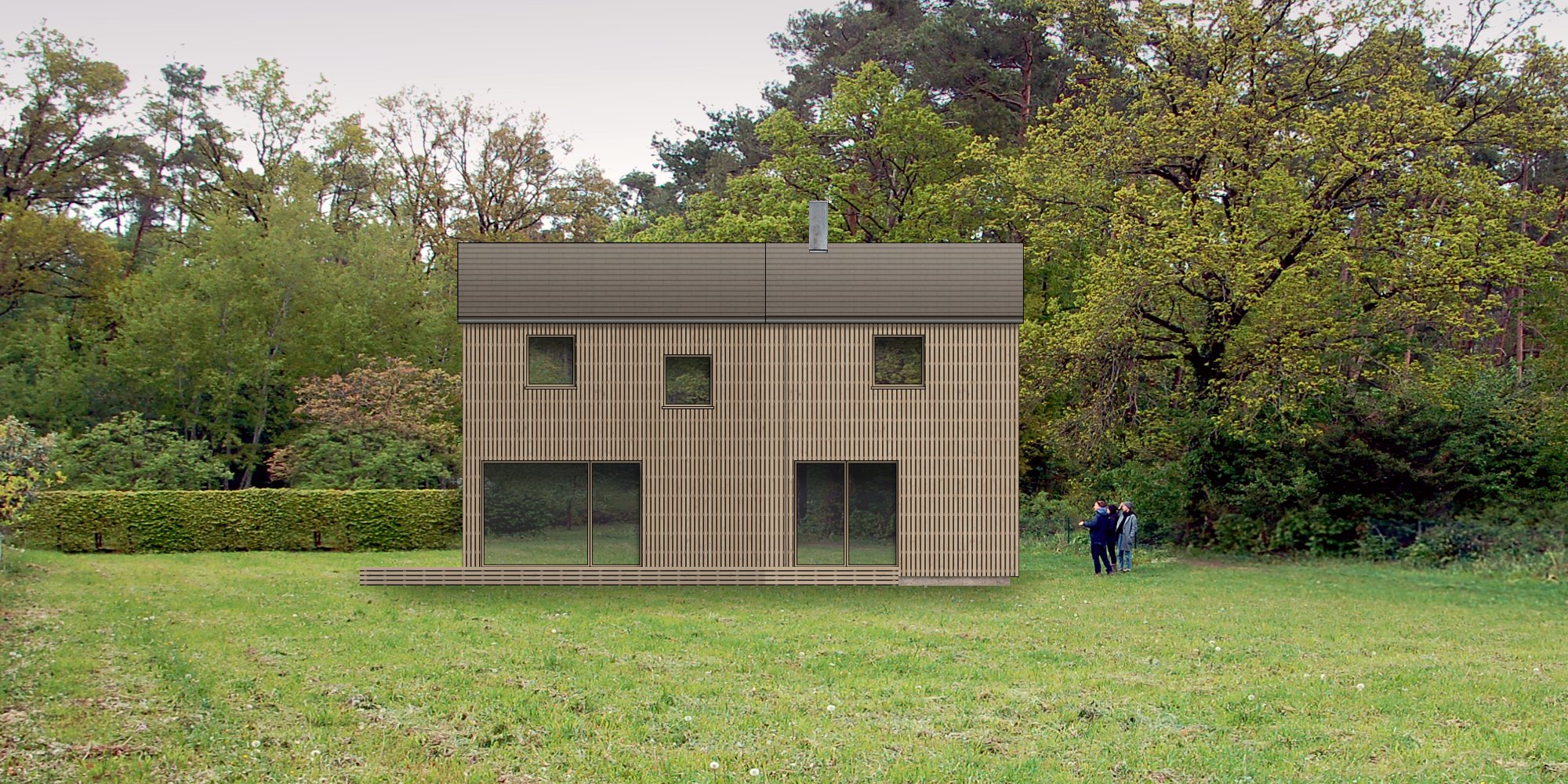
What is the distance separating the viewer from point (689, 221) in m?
39.4

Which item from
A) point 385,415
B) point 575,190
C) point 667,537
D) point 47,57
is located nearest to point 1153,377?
point 667,537

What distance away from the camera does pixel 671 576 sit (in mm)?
19984

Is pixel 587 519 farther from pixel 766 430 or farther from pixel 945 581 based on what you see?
pixel 945 581

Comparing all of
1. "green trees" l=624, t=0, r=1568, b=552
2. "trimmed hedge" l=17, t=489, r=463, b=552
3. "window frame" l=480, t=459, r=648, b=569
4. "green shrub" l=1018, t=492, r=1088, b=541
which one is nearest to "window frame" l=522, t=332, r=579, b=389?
"window frame" l=480, t=459, r=648, b=569

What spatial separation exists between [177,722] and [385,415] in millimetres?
22715

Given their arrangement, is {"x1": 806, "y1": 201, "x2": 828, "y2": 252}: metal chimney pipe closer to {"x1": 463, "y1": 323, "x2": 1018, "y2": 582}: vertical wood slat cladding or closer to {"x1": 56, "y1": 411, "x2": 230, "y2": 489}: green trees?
{"x1": 463, "y1": 323, "x2": 1018, "y2": 582}: vertical wood slat cladding

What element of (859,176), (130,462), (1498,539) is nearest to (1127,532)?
(1498,539)

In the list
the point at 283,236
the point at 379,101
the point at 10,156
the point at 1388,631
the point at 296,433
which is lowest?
the point at 1388,631

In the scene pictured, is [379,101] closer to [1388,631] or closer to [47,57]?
[47,57]

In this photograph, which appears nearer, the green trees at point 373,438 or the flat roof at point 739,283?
the flat roof at point 739,283

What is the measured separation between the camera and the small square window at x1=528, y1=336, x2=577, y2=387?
19984mm

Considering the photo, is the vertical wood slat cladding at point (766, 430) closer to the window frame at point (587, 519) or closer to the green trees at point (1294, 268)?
the window frame at point (587, 519)

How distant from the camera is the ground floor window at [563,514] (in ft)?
65.2

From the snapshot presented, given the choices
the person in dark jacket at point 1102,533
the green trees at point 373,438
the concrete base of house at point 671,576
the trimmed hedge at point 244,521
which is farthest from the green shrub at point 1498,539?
the green trees at point 373,438
